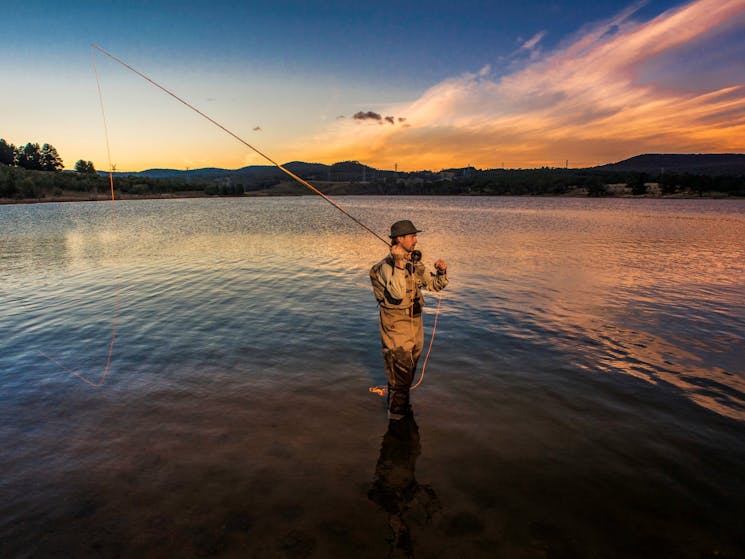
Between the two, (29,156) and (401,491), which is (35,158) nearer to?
(29,156)

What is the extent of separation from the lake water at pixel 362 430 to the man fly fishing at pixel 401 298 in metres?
1.04

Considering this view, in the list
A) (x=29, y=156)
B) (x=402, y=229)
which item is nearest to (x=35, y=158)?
(x=29, y=156)

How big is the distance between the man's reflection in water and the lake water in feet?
0.08

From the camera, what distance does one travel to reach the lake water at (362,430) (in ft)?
14.7

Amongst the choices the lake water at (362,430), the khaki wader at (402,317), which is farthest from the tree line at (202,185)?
the khaki wader at (402,317)

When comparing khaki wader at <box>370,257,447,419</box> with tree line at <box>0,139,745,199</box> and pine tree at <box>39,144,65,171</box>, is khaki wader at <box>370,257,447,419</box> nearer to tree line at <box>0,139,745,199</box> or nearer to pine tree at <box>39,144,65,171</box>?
tree line at <box>0,139,745,199</box>

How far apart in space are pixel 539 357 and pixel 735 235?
37.4 meters

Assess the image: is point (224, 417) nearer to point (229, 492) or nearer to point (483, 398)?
point (229, 492)

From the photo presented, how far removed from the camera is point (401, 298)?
237 inches

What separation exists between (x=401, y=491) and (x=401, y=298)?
2.65 meters

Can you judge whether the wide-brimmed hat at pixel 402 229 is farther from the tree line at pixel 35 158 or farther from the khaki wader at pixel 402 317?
the tree line at pixel 35 158

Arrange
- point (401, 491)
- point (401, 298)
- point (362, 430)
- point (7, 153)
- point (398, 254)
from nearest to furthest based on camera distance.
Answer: point (401, 491) → point (401, 298) → point (398, 254) → point (362, 430) → point (7, 153)

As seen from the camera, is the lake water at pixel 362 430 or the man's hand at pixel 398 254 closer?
the lake water at pixel 362 430

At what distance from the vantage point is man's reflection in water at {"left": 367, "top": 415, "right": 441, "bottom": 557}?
4.50 metres
